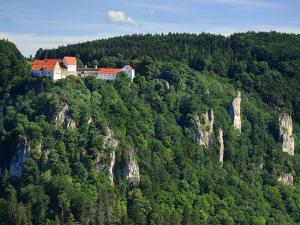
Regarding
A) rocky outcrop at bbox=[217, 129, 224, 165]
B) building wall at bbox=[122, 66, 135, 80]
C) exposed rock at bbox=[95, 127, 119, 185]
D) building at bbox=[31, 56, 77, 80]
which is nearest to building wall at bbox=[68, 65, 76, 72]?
building at bbox=[31, 56, 77, 80]

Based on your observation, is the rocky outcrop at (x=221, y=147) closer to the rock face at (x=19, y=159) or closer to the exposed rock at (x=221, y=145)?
the exposed rock at (x=221, y=145)

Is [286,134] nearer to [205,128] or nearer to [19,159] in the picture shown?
[205,128]

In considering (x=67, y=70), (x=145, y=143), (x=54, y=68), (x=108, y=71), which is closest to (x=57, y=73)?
(x=54, y=68)

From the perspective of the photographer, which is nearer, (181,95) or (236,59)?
(181,95)

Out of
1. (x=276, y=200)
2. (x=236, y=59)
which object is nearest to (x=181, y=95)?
(x=276, y=200)

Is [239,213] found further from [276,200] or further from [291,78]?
[291,78]

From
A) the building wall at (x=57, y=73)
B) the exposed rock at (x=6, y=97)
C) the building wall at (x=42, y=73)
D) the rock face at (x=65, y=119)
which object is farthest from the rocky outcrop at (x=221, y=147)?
the exposed rock at (x=6, y=97)

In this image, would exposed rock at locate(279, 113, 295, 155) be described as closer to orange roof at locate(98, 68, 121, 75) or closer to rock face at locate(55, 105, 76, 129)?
orange roof at locate(98, 68, 121, 75)
